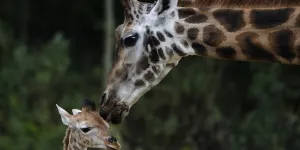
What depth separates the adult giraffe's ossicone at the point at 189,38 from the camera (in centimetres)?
465

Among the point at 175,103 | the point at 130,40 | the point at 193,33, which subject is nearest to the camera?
the point at 193,33

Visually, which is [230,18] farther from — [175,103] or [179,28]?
[175,103]

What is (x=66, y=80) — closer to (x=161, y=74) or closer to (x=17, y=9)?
(x=17, y=9)

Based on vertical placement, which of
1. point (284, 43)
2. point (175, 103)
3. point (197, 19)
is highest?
point (197, 19)

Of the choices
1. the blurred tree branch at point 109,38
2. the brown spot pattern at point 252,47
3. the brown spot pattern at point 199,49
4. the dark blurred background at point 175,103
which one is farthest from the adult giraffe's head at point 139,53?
the blurred tree branch at point 109,38

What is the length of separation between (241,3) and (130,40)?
630 millimetres

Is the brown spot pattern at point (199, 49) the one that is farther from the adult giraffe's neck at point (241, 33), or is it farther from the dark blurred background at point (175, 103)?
the dark blurred background at point (175, 103)

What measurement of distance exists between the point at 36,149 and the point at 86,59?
4.47m

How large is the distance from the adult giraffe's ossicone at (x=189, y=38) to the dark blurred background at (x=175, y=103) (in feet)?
17.3

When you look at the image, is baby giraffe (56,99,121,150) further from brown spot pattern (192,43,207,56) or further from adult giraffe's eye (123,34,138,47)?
brown spot pattern (192,43,207,56)

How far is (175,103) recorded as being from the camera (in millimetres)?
12391

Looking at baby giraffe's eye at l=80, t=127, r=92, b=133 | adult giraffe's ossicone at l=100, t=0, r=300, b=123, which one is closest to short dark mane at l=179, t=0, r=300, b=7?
adult giraffe's ossicone at l=100, t=0, r=300, b=123

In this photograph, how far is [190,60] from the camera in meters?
12.3

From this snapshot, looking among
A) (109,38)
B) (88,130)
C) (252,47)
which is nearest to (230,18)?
(252,47)
